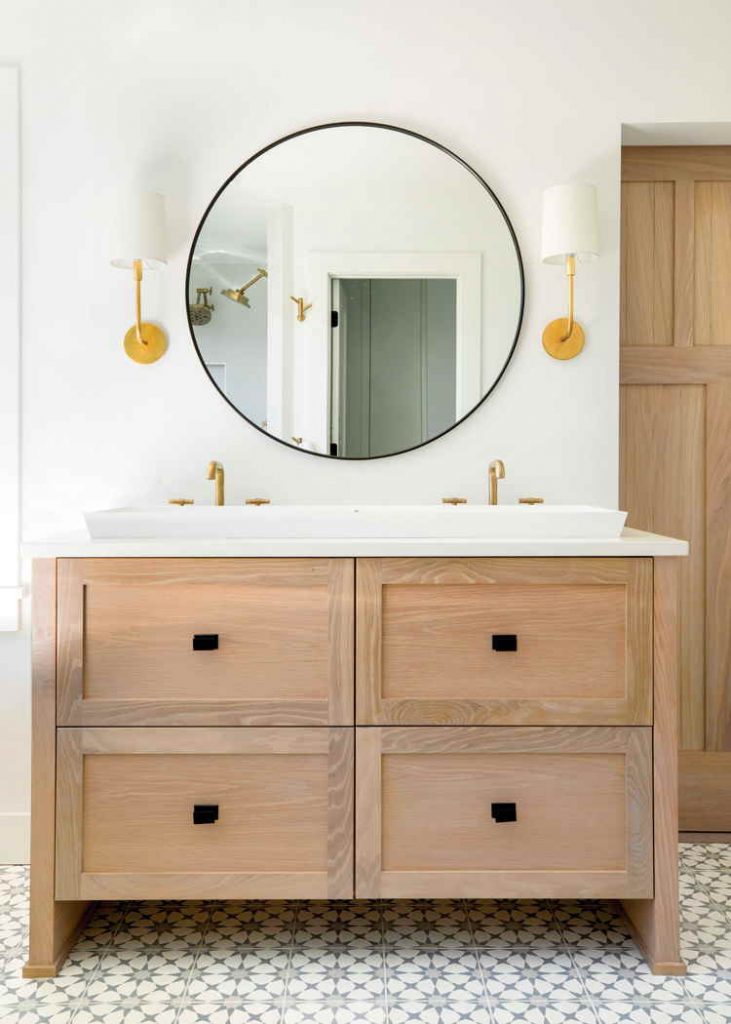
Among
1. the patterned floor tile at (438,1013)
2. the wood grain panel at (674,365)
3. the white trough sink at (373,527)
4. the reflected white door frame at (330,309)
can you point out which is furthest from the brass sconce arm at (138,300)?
the patterned floor tile at (438,1013)

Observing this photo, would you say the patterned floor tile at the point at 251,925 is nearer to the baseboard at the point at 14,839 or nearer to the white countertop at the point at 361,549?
the baseboard at the point at 14,839

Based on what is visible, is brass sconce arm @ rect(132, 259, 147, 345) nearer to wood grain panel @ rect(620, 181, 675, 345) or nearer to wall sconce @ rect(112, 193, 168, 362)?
wall sconce @ rect(112, 193, 168, 362)

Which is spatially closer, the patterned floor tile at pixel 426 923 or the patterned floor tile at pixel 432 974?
the patterned floor tile at pixel 432 974

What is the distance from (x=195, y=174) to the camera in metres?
2.22

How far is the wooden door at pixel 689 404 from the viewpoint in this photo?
238cm

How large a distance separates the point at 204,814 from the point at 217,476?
2.77 ft

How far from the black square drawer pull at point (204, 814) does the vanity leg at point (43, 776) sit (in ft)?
0.91

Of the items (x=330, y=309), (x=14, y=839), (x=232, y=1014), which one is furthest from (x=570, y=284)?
(x=14, y=839)

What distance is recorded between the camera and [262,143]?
222 centimetres

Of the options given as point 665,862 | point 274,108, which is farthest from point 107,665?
point 274,108

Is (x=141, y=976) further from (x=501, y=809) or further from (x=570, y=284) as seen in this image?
(x=570, y=284)

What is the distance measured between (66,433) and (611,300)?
1.48 meters

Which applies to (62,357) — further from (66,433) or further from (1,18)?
(1,18)

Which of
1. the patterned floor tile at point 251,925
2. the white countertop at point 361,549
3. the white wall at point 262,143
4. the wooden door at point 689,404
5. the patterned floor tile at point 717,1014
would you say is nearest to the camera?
the patterned floor tile at point 717,1014
